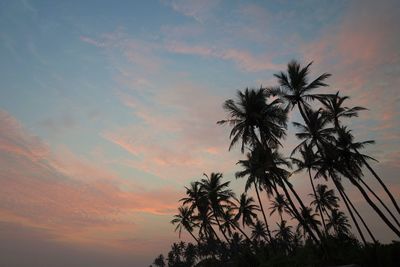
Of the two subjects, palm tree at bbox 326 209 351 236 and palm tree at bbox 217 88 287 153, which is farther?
palm tree at bbox 326 209 351 236

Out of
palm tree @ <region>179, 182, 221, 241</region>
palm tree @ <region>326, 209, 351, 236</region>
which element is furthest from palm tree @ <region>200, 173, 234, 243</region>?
palm tree @ <region>326, 209, 351, 236</region>

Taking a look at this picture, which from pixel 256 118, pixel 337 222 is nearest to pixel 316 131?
pixel 256 118

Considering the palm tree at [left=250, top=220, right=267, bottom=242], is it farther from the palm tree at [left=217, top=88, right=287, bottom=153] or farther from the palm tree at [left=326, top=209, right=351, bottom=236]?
the palm tree at [left=217, top=88, right=287, bottom=153]

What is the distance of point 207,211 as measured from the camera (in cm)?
5353

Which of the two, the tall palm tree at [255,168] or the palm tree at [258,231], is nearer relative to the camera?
the tall palm tree at [255,168]

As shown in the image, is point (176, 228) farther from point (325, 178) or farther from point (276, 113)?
point (276, 113)

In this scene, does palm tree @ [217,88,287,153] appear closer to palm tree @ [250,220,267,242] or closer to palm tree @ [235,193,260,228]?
palm tree @ [235,193,260,228]

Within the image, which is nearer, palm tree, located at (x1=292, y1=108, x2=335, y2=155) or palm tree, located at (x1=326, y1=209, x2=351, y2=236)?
palm tree, located at (x1=292, y1=108, x2=335, y2=155)

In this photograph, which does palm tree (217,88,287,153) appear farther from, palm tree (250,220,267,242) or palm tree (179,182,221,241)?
palm tree (250,220,267,242)

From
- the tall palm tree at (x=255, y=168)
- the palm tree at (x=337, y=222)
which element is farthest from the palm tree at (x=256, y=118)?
the palm tree at (x=337, y=222)

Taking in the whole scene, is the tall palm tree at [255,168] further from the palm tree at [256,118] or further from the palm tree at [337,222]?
the palm tree at [337,222]

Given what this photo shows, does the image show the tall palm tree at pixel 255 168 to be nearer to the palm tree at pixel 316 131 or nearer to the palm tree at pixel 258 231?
the palm tree at pixel 316 131

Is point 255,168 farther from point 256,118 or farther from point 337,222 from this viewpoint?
point 337,222

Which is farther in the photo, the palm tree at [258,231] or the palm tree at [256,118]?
the palm tree at [258,231]
